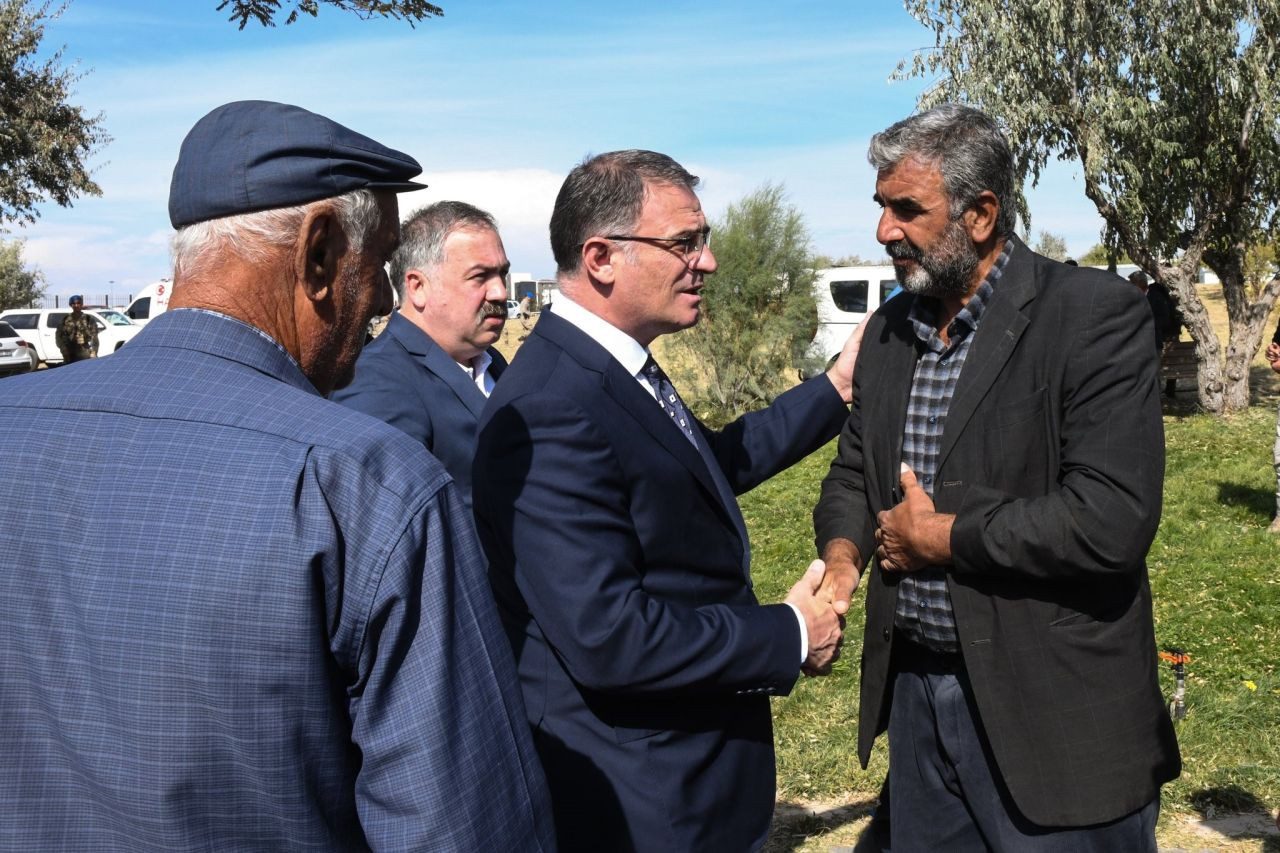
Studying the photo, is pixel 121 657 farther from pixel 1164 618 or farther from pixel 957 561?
pixel 1164 618

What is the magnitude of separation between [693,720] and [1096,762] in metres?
0.84

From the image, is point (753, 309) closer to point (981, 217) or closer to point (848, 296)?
point (848, 296)

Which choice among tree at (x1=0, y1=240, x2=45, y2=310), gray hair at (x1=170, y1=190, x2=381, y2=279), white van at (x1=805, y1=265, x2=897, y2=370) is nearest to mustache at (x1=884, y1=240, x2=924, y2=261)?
gray hair at (x1=170, y1=190, x2=381, y2=279)

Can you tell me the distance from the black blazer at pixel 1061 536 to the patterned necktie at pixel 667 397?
0.58 metres

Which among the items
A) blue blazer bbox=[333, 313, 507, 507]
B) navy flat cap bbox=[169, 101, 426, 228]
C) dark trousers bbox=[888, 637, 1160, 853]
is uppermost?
navy flat cap bbox=[169, 101, 426, 228]

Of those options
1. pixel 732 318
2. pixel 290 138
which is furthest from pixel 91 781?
pixel 732 318

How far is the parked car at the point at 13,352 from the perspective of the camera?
26.8 m

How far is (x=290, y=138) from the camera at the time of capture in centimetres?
141

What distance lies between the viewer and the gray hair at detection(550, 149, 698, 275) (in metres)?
2.51

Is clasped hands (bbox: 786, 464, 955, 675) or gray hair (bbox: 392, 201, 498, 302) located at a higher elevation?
gray hair (bbox: 392, 201, 498, 302)

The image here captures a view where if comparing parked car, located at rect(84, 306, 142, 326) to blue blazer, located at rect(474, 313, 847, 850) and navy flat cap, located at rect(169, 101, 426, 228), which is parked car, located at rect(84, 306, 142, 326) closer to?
blue blazer, located at rect(474, 313, 847, 850)

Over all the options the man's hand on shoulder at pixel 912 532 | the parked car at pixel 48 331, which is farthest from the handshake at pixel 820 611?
the parked car at pixel 48 331

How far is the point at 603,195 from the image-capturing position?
253 centimetres

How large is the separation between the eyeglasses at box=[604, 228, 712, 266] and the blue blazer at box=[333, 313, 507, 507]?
93cm
